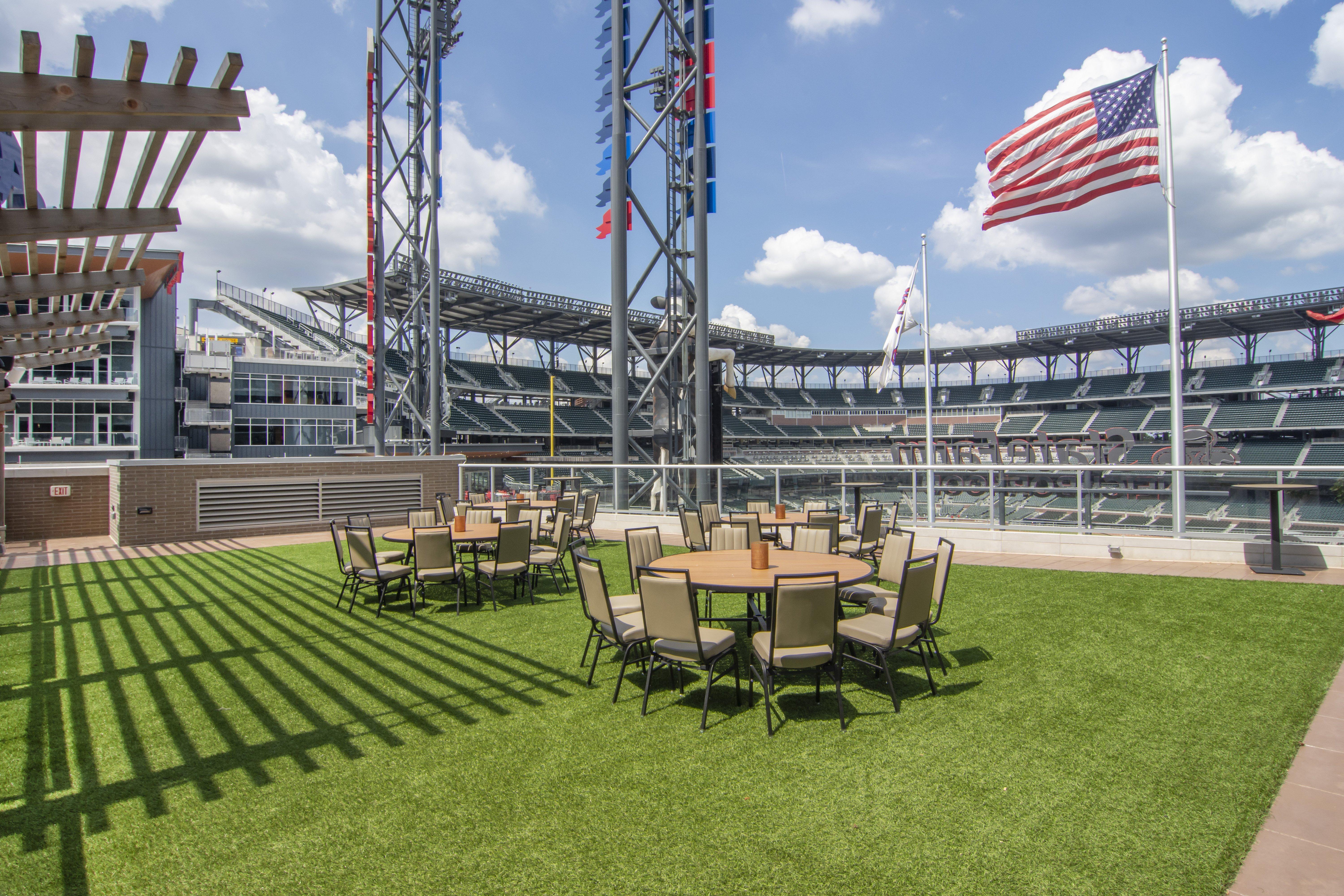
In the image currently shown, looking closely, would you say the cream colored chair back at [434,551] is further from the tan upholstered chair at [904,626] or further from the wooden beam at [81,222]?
the tan upholstered chair at [904,626]

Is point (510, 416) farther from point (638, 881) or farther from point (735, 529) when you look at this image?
point (638, 881)

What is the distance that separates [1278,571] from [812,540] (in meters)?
5.83

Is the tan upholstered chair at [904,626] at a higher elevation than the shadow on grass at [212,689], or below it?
higher

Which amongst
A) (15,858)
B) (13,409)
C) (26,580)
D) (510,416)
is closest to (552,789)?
(15,858)

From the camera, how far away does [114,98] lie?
2.67m

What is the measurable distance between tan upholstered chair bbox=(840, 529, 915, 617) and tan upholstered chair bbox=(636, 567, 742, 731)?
4.89 feet

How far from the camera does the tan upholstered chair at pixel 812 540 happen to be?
684 cm

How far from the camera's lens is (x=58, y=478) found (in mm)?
13367

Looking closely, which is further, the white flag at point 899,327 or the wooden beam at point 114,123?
Answer: the white flag at point 899,327

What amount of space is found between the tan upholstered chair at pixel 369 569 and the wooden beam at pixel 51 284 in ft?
9.89

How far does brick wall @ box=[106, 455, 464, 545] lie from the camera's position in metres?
12.4

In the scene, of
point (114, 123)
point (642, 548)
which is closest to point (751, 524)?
point (642, 548)

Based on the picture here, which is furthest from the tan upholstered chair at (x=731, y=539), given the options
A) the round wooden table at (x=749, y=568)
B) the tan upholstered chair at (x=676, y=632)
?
the tan upholstered chair at (x=676, y=632)

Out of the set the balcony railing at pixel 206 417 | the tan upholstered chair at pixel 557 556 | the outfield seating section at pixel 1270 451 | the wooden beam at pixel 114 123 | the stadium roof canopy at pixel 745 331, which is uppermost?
the stadium roof canopy at pixel 745 331
